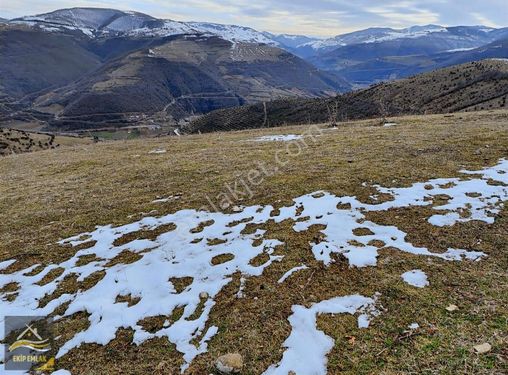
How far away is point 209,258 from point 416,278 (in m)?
5.09

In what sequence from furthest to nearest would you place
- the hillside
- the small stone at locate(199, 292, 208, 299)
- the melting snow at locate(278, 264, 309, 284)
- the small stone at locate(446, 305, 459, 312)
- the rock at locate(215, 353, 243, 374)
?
1. the hillside
2. the melting snow at locate(278, 264, 309, 284)
3. the small stone at locate(199, 292, 208, 299)
4. the small stone at locate(446, 305, 459, 312)
5. the rock at locate(215, 353, 243, 374)

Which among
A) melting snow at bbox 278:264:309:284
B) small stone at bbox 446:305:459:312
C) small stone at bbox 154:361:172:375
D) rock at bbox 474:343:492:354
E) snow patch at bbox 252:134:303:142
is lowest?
small stone at bbox 154:361:172:375

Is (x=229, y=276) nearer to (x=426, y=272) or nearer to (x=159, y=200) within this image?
(x=426, y=272)

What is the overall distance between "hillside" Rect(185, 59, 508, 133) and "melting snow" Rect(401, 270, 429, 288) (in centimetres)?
7265

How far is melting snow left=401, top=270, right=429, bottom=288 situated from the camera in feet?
24.7

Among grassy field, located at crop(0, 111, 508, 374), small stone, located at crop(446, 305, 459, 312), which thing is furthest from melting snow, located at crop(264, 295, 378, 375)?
small stone, located at crop(446, 305, 459, 312)

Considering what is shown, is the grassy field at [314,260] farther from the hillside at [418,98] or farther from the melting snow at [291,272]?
the hillside at [418,98]

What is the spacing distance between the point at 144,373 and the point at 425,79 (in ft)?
426

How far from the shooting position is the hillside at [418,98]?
3508 inches

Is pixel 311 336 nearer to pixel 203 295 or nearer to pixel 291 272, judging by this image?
pixel 291 272

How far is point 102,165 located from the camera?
2220 cm

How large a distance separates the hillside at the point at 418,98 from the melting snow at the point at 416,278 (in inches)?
2860

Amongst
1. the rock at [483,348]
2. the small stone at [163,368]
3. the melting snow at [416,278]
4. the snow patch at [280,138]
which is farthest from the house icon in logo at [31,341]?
the snow patch at [280,138]

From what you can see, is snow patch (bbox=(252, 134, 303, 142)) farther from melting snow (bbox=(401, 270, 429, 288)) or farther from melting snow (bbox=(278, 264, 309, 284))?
melting snow (bbox=(401, 270, 429, 288))
